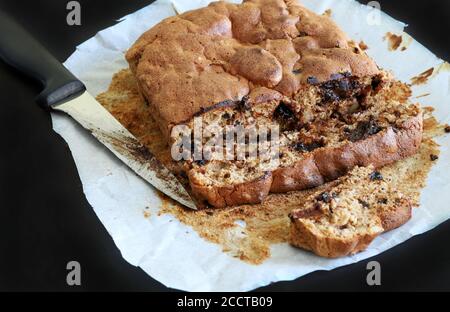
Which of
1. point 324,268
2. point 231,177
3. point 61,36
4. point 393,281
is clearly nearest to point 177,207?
point 231,177

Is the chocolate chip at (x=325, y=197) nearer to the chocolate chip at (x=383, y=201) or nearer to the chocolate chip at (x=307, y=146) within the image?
the chocolate chip at (x=383, y=201)

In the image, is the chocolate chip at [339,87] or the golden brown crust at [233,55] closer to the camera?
the golden brown crust at [233,55]

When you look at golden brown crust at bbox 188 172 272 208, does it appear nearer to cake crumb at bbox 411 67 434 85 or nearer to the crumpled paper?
the crumpled paper

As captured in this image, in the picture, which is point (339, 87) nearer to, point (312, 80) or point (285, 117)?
point (312, 80)

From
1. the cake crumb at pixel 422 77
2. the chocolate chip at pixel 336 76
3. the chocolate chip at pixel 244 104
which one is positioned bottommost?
the cake crumb at pixel 422 77

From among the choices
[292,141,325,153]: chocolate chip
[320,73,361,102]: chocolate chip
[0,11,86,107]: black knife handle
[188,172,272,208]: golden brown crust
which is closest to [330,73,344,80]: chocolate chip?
[320,73,361,102]: chocolate chip

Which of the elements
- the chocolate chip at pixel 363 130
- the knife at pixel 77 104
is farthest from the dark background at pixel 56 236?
the chocolate chip at pixel 363 130

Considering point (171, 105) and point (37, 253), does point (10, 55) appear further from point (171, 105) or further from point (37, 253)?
point (37, 253)
